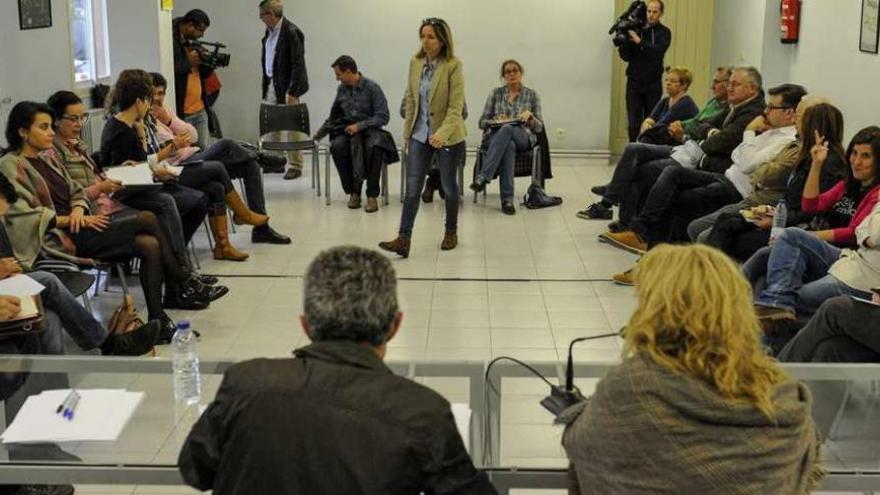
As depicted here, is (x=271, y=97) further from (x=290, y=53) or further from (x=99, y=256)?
(x=99, y=256)

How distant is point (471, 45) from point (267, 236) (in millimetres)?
4200

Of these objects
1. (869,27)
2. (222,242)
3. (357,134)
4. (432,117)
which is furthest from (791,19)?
(222,242)

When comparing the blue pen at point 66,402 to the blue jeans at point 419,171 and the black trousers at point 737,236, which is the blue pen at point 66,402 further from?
the blue jeans at point 419,171

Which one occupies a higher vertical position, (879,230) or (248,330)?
(879,230)

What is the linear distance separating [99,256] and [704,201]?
3.40m

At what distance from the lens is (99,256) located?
5047mm

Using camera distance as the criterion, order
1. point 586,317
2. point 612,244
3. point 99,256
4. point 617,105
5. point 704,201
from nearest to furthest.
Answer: point 99,256
point 586,317
point 704,201
point 612,244
point 617,105

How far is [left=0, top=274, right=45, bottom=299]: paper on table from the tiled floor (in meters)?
0.77

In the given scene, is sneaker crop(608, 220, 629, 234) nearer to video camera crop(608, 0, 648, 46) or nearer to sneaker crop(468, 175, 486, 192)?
sneaker crop(468, 175, 486, 192)

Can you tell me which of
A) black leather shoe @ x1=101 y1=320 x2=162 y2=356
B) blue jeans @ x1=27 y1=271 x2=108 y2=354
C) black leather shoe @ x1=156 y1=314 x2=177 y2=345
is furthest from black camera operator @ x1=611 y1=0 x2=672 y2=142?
blue jeans @ x1=27 y1=271 x2=108 y2=354

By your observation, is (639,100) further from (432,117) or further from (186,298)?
(186,298)

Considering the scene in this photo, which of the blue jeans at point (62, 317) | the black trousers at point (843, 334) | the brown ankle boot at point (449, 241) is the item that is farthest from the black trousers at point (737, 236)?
the blue jeans at point (62, 317)

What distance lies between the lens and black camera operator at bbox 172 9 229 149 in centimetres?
880

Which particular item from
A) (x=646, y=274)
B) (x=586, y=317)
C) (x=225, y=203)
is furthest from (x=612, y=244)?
(x=646, y=274)
